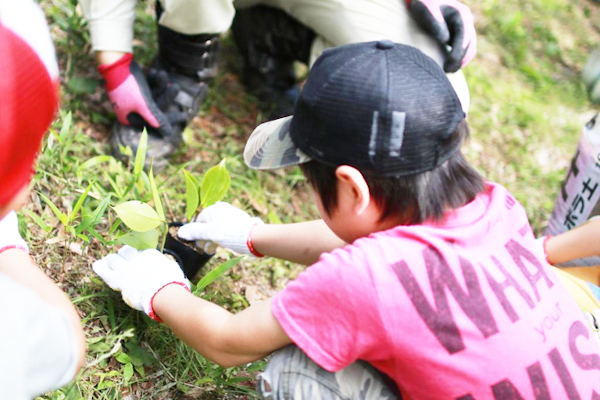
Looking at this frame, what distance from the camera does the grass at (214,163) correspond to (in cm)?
130

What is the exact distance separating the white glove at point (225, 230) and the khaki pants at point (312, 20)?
0.54 meters

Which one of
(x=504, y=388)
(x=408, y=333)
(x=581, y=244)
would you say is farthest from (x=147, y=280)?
(x=581, y=244)

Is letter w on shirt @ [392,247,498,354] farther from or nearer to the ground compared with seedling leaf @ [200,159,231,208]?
farther from the ground

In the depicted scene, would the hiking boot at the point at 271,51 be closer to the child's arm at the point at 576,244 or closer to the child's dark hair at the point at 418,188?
the child's arm at the point at 576,244

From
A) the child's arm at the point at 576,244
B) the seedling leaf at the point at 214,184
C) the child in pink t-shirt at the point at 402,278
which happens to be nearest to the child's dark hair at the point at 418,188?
the child in pink t-shirt at the point at 402,278

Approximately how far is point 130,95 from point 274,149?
0.72 metres

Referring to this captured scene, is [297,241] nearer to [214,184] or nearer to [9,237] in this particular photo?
[214,184]

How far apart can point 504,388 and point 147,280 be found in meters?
0.67

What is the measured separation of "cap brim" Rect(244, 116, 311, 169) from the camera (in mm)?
1079

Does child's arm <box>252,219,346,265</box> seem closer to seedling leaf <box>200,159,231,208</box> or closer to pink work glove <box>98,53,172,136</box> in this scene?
seedling leaf <box>200,159,231,208</box>

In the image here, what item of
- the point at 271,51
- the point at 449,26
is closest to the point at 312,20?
the point at 271,51

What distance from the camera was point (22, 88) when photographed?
0.70 m

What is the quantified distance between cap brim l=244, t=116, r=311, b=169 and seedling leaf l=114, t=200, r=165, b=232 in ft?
0.82

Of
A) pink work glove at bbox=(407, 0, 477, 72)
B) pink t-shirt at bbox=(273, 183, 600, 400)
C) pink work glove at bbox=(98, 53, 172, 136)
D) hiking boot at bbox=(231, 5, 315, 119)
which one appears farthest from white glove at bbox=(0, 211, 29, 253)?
pink work glove at bbox=(407, 0, 477, 72)
